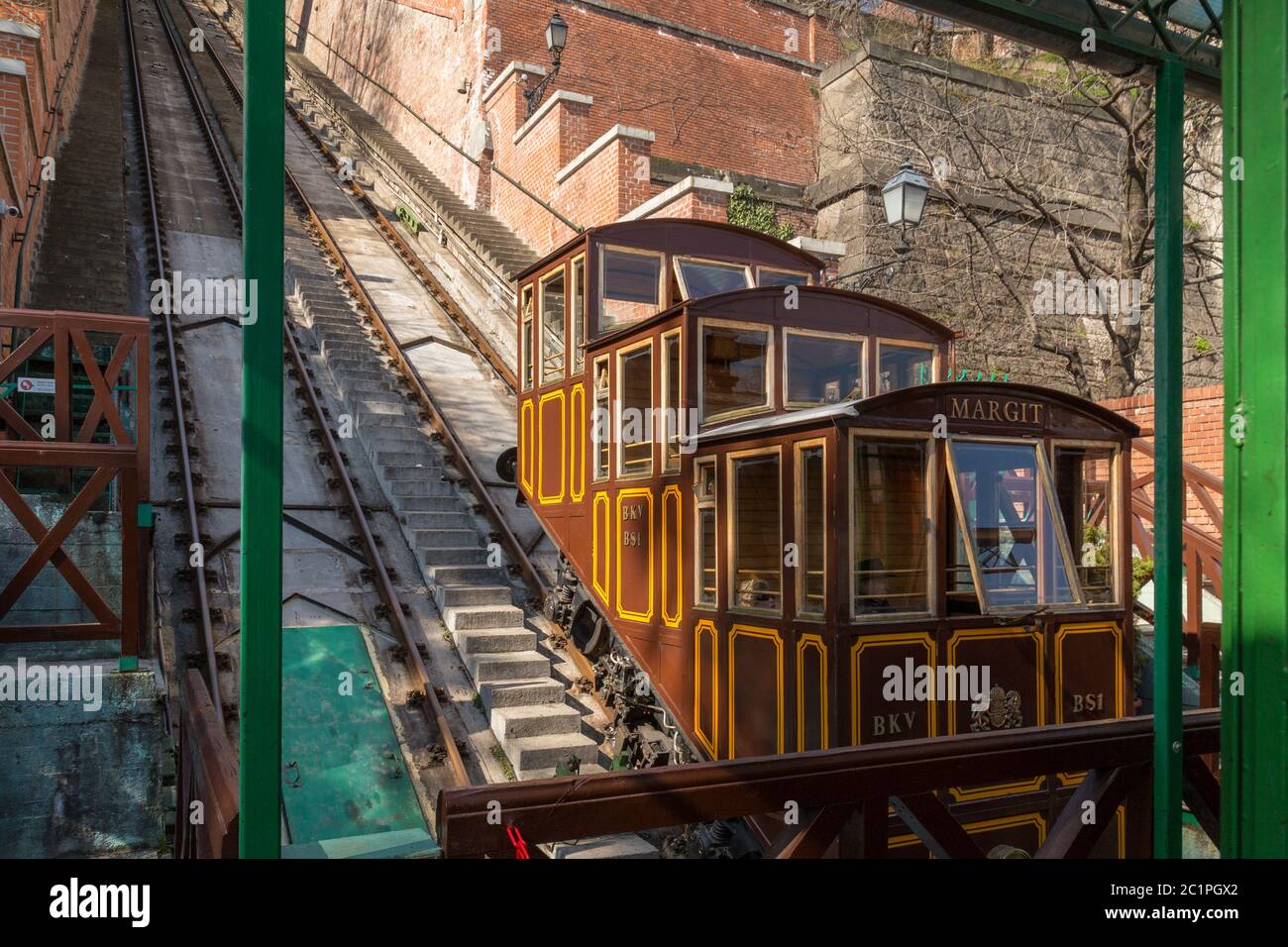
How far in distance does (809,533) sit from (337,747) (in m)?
4.08

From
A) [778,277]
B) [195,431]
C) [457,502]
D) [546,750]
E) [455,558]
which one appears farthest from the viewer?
[457,502]

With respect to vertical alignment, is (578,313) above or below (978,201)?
below

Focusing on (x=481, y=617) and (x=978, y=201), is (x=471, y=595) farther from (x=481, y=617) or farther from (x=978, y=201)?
(x=978, y=201)

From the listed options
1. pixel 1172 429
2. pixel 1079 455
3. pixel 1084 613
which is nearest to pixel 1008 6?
pixel 1172 429

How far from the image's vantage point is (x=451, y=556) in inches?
405

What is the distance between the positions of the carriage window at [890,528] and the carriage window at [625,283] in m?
3.51

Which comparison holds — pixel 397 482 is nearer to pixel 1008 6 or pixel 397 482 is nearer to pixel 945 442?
pixel 945 442

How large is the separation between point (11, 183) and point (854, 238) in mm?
13277

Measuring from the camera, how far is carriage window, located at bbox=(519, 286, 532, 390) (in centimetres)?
985

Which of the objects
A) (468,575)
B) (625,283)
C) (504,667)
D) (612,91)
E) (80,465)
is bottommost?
(504,667)

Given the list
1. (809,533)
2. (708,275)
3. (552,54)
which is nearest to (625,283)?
(708,275)

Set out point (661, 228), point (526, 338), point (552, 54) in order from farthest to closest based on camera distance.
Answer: point (552, 54) → point (526, 338) → point (661, 228)

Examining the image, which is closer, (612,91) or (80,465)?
(80,465)

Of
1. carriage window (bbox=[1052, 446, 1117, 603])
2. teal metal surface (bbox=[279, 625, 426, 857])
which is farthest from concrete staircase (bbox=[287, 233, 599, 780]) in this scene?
carriage window (bbox=[1052, 446, 1117, 603])
